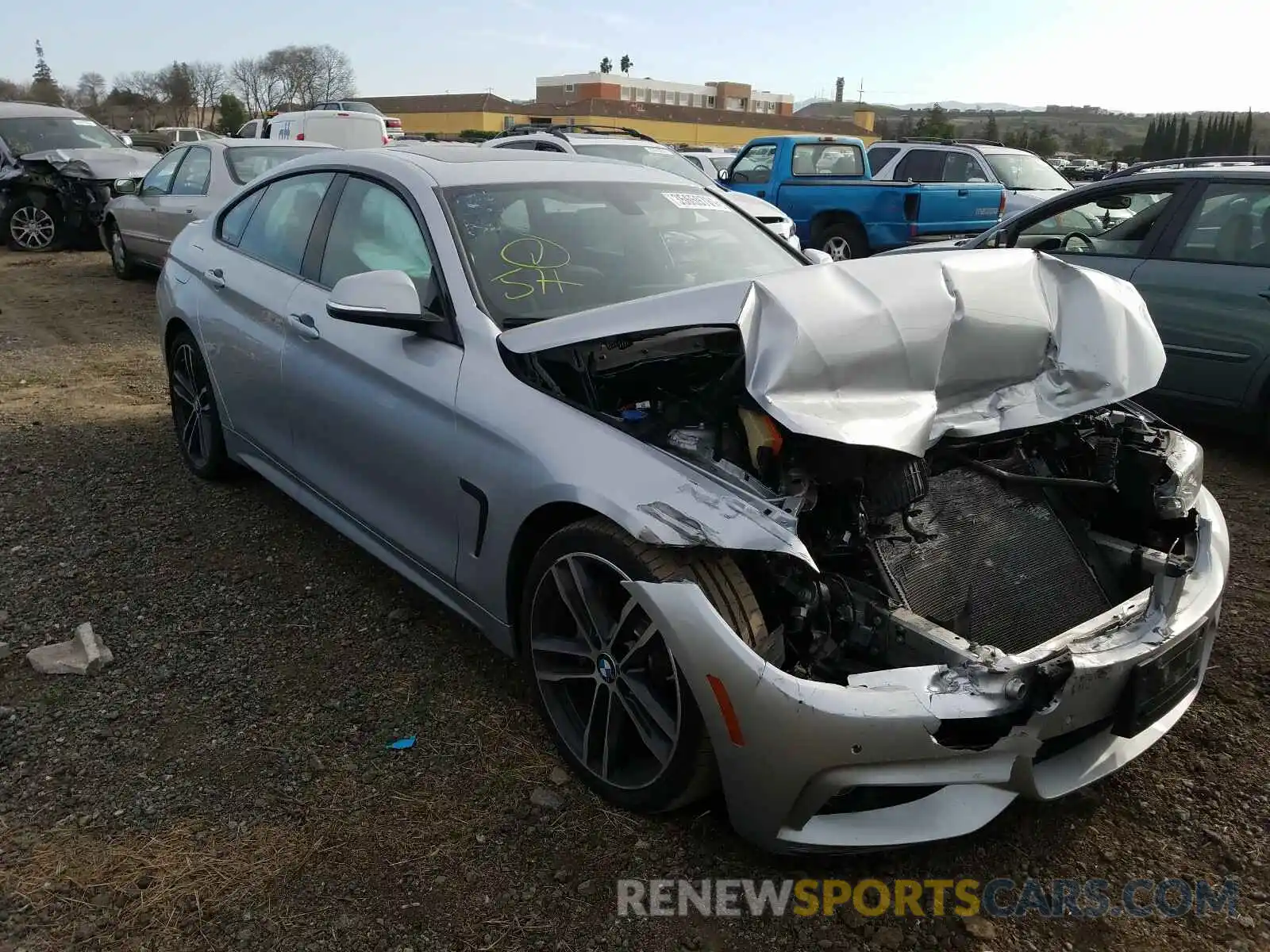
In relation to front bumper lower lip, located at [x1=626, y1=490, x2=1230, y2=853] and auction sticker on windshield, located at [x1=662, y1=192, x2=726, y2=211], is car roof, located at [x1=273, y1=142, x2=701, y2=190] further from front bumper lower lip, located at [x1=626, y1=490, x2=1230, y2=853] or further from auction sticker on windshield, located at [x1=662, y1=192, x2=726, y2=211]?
front bumper lower lip, located at [x1=626, y1=490, x2=1230, y2=853]

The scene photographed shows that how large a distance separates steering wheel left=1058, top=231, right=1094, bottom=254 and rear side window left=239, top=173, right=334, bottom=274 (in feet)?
15.6

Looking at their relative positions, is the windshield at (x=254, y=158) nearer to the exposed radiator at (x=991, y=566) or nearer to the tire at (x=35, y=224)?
the tire at (x=35, y=224)

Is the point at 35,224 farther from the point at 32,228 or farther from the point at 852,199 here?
the point at 852,199

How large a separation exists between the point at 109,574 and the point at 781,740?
3.11m

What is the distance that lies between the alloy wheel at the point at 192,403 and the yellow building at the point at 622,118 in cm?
5127

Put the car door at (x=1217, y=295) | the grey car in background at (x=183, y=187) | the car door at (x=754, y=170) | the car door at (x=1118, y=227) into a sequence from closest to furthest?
the car door at (x=1217, y=295), the car door at (x=1118, y=227), the grey car in background at (x=183, y=187), the car door at (x=754, y=170)

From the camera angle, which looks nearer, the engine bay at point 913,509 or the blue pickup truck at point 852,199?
the engine bay at point 913,509

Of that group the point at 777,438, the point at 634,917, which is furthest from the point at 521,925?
the point at 777,438

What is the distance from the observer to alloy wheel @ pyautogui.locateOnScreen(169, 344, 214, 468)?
15.5 ft

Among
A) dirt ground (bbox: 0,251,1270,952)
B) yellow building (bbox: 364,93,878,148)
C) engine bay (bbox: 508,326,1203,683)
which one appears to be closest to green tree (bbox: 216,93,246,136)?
yellow building (bbox: 364,93,878,148)

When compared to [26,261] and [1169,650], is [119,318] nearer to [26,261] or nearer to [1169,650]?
[26,261]

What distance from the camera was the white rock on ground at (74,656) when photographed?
3.30 m

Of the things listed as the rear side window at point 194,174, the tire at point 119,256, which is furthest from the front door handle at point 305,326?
the tire at point 119,256

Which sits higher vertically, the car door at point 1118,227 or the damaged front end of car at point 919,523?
the car door at point 1118,227
